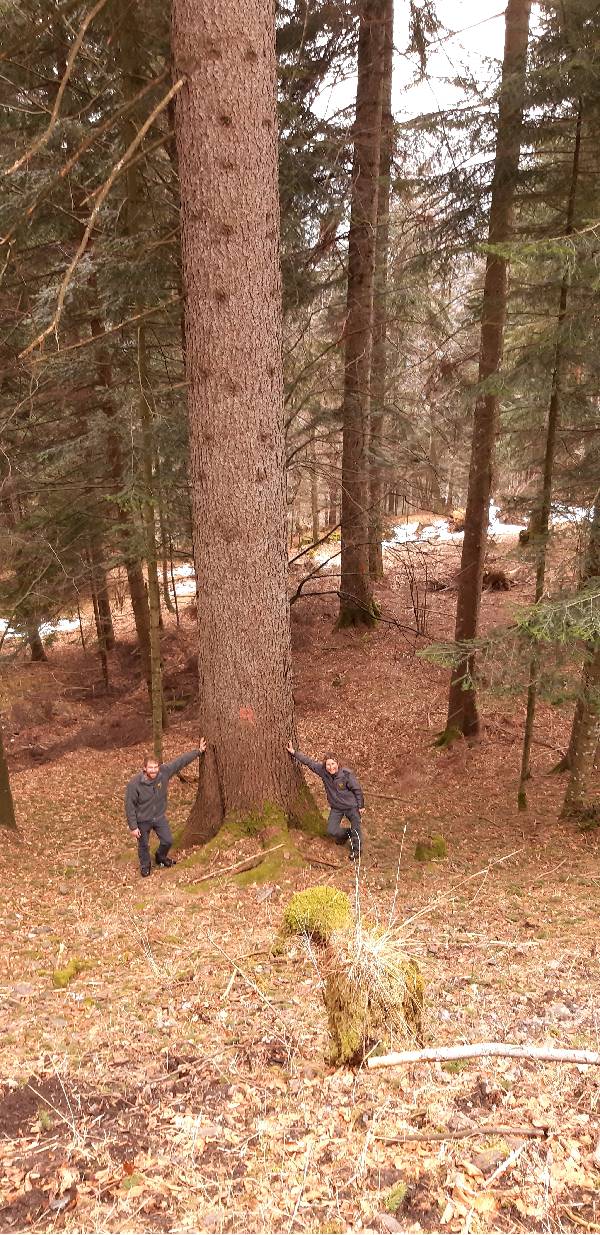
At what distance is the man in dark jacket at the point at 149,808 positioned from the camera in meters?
7.52

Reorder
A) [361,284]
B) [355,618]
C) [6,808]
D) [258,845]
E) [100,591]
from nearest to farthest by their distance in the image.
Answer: [258,845], [6,808], [361,284], [100,591], [355,618]

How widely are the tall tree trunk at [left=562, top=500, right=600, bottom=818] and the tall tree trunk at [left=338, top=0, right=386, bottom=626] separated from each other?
4.19m

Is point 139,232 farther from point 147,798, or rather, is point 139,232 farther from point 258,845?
point 258,845

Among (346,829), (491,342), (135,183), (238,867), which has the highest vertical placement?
(135,183)

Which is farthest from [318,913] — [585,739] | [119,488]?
[119,488]

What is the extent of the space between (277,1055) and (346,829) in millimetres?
3700

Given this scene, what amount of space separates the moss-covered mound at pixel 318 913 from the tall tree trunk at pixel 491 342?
343cm

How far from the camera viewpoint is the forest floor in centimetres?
286

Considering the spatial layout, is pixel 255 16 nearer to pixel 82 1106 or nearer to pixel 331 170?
pixel 331 170

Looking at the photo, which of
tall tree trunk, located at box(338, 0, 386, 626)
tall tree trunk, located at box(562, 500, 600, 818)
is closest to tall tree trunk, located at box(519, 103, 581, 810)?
tall tree trunk, located at box(562, 500, 600, 818)

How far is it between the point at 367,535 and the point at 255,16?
9.52m

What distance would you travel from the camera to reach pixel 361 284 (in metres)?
13.4

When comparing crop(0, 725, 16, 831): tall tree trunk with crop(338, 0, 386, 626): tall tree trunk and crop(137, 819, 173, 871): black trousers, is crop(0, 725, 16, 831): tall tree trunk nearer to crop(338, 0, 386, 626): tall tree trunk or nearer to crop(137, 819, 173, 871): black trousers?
crop(137, 819, 173, 871): black trousers

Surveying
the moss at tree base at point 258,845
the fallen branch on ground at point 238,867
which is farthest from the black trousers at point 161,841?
the fallen branch on ground at point 238,867
